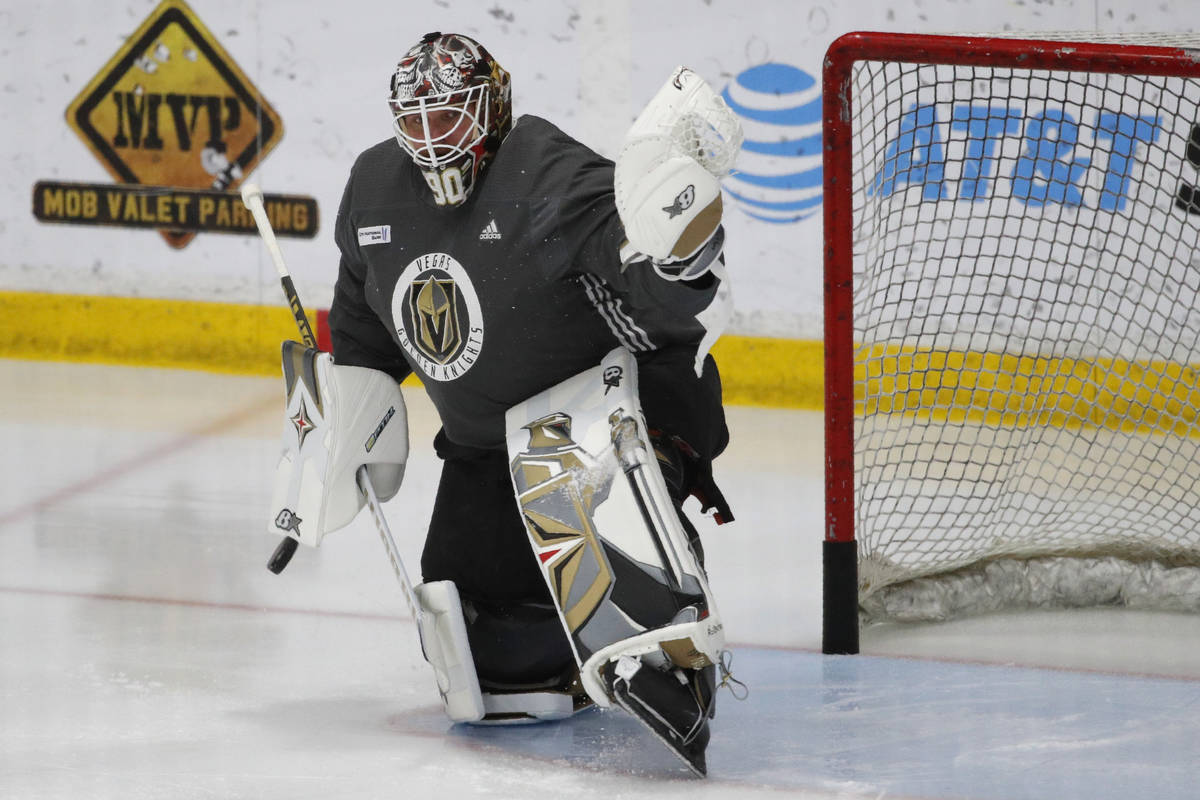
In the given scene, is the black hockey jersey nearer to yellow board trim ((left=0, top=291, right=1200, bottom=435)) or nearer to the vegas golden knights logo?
the vegas golden knights logo

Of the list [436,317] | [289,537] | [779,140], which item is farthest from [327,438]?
[779,140]

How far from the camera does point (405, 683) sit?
3057mm

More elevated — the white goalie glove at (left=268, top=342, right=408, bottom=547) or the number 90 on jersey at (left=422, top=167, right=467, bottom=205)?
the number 90 on jersey at (left=422, top=167, right=467, bottom=205)

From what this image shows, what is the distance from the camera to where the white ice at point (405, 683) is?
8.59ft

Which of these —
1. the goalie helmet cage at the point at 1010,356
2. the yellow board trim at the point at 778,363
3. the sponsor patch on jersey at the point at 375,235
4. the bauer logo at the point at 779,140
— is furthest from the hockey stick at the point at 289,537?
the bauer logo at the point at 779,140

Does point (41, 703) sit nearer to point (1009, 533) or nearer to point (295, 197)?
point (1009, 533)

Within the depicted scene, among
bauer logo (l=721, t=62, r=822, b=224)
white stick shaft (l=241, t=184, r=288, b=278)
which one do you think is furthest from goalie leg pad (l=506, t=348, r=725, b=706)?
bauer logo (l=721, t=62, r=822, b=224)

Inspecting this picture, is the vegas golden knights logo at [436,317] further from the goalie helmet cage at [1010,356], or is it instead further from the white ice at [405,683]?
the goalie helmet cage at [1010,356]

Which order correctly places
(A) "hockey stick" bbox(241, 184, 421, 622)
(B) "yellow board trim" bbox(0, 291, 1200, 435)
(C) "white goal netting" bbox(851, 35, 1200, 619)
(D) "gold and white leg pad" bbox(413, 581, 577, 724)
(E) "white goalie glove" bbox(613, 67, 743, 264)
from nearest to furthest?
(E) "white goalie glove" bbox(613, 67, 743, 264) → (D) "gold and white leg pad" bbox(413, 581, 577, 724) → (A) "hockey stick" bbox(241, 184, 421, 622) → (C) "white goal netting" bbox(851, 35, 1200, 619) → (B) "yellow board trim" bbox(0, 291, 1200, 435)

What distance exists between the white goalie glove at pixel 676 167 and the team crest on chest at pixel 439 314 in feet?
1.27

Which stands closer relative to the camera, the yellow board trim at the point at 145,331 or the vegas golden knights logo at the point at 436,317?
the vegas golden knights logo at the point at 436,317

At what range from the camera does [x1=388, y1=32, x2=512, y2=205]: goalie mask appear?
2566 mm

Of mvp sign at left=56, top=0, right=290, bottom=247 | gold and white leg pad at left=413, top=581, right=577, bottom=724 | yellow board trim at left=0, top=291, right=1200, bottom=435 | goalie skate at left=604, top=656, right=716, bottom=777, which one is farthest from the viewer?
mvp sign at left=56, top=0, right=290, bottom=247

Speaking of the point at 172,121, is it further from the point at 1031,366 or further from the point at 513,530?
the point at 513,530
